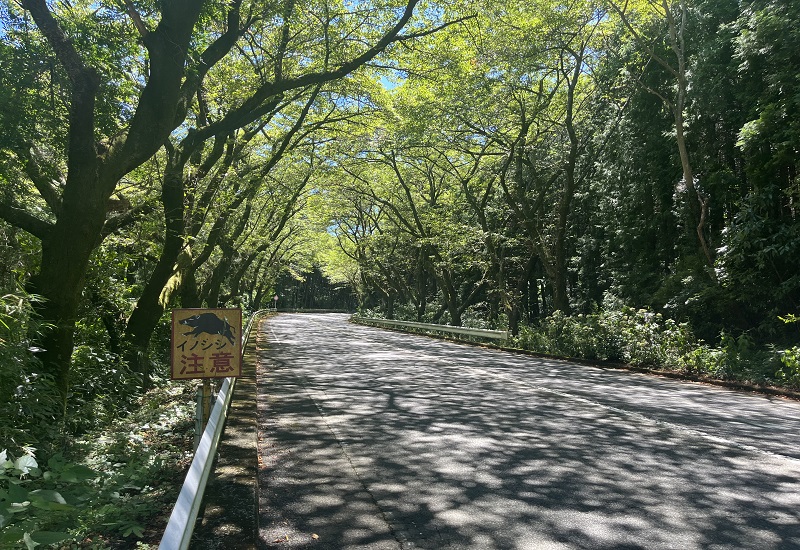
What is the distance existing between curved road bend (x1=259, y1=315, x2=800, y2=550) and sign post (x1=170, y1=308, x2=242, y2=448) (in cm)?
109

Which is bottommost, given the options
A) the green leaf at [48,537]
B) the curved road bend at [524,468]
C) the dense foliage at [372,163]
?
the curved road bend at [524,468]

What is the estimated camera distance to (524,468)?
5.61m

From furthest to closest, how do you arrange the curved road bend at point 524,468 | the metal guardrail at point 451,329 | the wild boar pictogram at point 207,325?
the metal guardrail at point 451,329 < the wild boar pictogram at point 207,325 < the curved road bend at point 524,468

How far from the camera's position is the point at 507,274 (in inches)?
1308

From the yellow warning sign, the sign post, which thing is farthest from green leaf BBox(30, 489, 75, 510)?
the yellow warning sign

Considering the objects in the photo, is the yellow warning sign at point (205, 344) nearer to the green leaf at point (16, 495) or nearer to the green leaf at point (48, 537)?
the green leaf at point (16, 495)

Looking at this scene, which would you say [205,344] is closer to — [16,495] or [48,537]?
[16,495]

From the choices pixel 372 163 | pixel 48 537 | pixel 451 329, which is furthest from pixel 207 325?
pixel 372 163

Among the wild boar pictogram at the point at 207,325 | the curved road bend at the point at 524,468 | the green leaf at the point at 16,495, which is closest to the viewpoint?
the green leaf at the point at 16,495

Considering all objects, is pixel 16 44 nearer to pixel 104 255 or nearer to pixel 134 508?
pixel 104 255

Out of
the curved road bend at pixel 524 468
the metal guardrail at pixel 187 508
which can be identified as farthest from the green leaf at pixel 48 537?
the curved road bend at pixel 524 468

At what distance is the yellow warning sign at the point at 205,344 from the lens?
549 cm

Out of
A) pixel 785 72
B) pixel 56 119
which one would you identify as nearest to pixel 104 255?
pixel 56 119

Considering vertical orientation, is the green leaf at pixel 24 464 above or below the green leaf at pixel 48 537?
above
